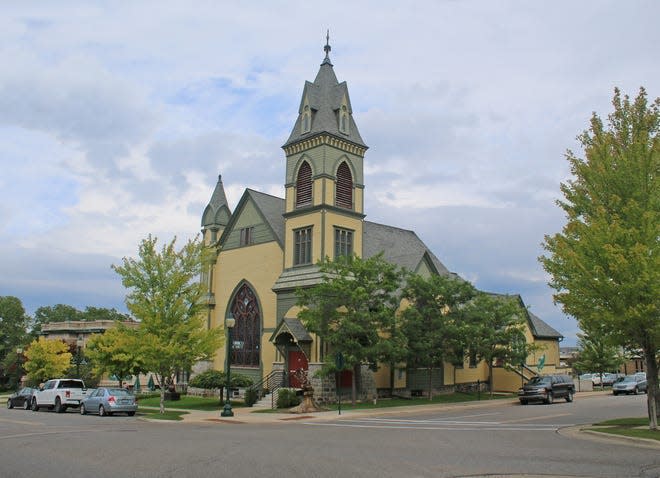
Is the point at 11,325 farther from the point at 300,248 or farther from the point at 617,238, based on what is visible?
the point at 617,238

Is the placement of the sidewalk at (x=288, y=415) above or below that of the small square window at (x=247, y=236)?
below

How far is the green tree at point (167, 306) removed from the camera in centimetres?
3123

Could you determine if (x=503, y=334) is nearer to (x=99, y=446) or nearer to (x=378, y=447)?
(x=378, y=447)

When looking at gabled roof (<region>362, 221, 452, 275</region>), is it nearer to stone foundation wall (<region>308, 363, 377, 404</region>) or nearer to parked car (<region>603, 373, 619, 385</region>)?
stone foundation wall (<region>308, 363, 377, 404</region>)

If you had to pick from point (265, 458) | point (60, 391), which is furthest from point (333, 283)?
point (265, 458)

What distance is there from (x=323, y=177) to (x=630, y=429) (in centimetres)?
2340

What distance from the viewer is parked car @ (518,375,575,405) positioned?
123ft

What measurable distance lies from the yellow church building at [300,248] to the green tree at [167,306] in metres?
4.96

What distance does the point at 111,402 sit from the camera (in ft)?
A: 102

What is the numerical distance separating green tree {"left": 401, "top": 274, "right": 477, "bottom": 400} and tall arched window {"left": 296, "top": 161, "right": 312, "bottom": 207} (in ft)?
26.2

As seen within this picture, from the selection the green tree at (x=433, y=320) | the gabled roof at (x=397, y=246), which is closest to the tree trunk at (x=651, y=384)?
the green tree at (x=433, y=320)

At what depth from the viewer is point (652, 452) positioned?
15.9 m

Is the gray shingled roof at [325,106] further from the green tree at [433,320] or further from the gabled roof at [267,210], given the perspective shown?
the green tree at [433,320]

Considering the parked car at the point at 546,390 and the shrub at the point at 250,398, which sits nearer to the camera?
the shrub at the point at 250,398
